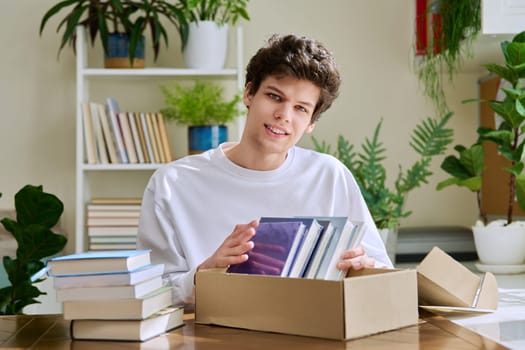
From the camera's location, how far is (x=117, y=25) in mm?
3324

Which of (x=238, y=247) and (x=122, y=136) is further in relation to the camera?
(x=122, y=136)

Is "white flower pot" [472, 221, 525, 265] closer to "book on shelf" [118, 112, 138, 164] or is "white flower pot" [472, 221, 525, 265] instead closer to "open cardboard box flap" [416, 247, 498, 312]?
"open cardboard box flap" [416, 247, 498, 312]

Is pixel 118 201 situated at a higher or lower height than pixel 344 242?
lower

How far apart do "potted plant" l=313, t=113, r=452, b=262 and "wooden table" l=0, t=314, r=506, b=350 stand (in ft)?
5.16

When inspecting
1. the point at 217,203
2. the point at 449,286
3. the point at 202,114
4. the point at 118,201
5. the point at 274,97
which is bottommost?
the point at 118,201

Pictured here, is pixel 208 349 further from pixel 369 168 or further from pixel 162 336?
pixel 369 168

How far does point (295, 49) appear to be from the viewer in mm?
1843

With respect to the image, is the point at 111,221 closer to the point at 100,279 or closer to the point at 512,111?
the point at 512,111

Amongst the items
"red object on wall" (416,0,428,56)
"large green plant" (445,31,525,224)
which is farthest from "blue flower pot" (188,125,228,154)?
"large green plant" (445,31,525,224)

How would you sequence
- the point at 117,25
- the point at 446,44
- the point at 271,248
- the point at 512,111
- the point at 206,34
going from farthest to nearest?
the point at 117,25 < the point at 206,34 < the point at 446,44 < the point at 512,111 < the point at 271,248

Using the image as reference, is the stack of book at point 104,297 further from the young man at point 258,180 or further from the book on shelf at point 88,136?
the book on shelf at point 88,136

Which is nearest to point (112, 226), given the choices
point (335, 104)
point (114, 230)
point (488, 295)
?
point (114, 230)

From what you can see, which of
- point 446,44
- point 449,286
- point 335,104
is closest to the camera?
point 449,286

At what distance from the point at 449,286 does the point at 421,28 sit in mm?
1852
